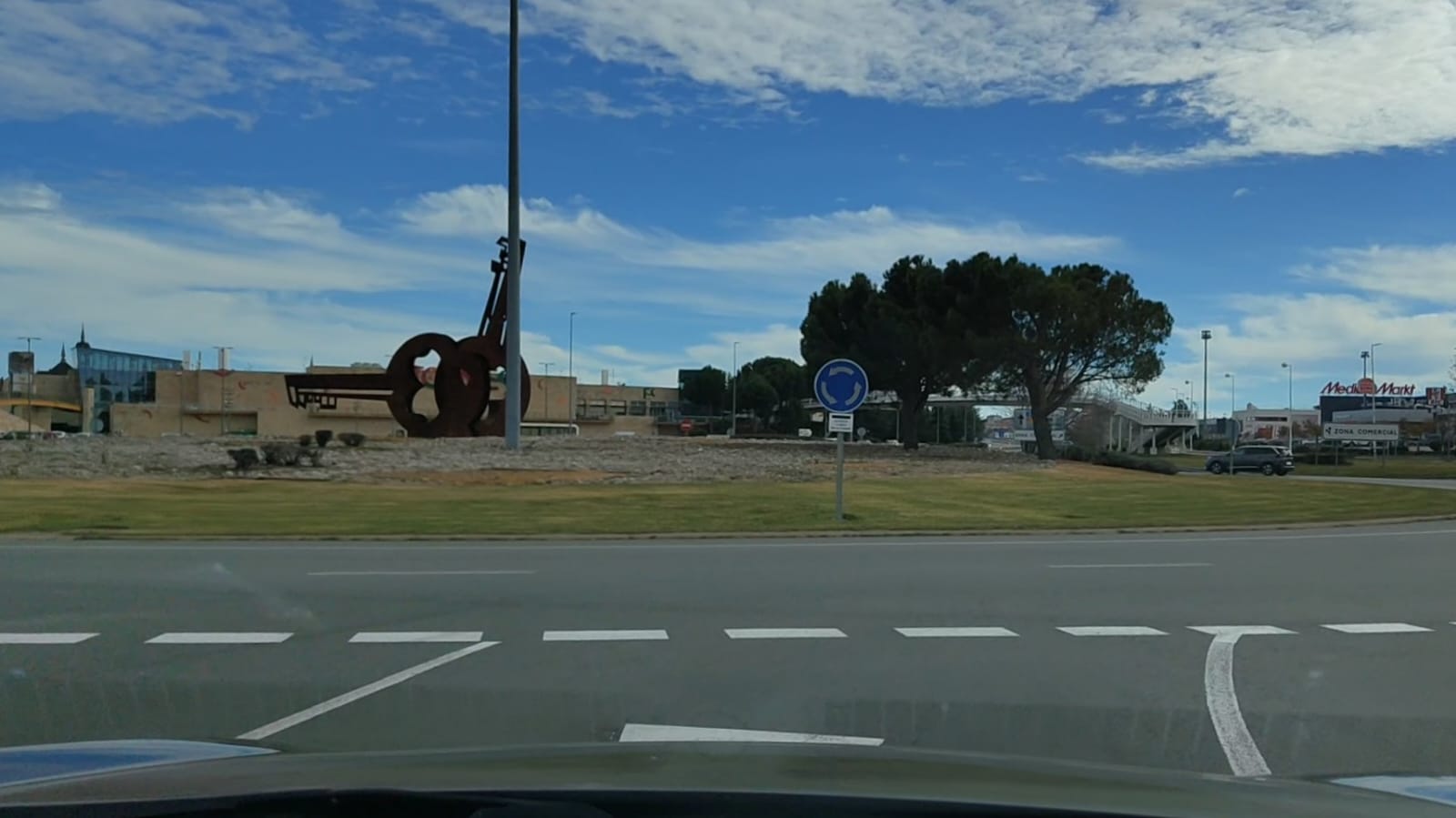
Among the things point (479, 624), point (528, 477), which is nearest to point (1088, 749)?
point (479, 624)

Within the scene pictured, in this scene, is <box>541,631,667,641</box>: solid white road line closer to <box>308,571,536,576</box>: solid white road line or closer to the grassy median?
<box>308,571,536,576</box>: solid white road line

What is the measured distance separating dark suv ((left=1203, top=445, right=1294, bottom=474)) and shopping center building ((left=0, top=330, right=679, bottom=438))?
45347mm

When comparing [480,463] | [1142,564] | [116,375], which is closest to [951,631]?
[1142,564]

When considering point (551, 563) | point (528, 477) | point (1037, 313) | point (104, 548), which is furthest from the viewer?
point (1037, 313)

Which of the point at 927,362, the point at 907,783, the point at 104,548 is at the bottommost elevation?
the point at 104,548

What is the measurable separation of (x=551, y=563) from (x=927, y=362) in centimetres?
4772

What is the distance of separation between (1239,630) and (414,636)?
7.04 metres

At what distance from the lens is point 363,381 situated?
60188 millimetres

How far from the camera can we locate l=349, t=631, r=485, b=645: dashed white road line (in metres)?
9.78

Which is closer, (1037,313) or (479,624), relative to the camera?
(479,624)

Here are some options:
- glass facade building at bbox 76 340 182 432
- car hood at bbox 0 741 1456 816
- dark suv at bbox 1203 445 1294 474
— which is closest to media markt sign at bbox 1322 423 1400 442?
dark suv at bbox 1203 445 1294 474

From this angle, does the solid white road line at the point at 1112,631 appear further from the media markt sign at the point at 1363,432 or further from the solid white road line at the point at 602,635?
the media markt sign at the point at 1363,432

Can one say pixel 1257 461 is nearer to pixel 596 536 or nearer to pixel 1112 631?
pixel 596 536

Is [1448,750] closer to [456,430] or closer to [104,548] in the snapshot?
[104,548]
